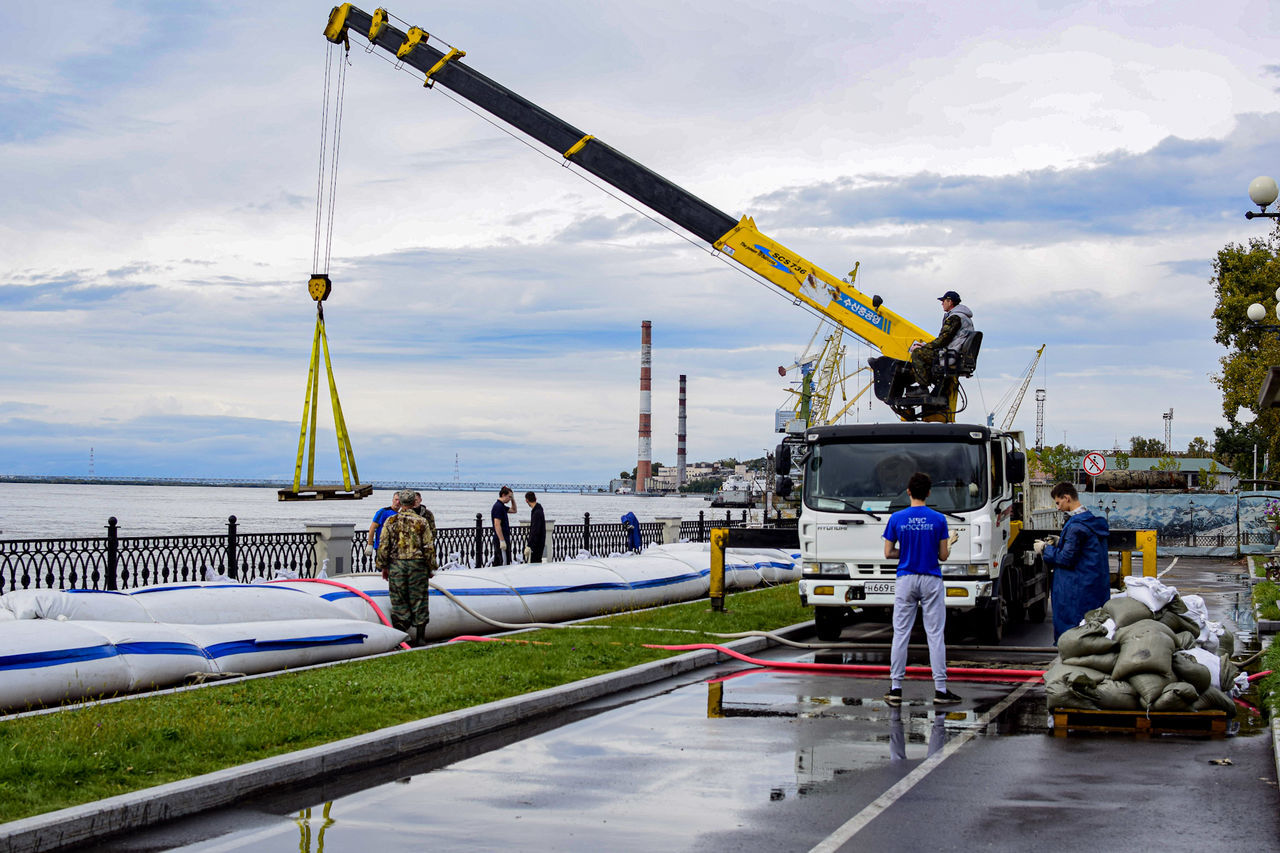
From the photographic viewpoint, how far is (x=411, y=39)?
979 inches

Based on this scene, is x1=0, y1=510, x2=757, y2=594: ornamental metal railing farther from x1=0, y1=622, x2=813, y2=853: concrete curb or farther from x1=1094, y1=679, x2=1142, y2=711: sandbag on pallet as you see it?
x1=1094, y1=679, x2=1142, y2=711: sandbag on pallet

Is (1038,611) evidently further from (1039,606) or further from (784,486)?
(784,486)

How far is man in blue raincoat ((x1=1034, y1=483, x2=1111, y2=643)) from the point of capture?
11297mm

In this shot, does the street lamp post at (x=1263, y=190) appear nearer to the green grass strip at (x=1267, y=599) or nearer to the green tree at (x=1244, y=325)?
the green grass strip at (x=1267, y=599)

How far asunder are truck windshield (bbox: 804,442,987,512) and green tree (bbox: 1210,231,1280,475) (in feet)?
98.0

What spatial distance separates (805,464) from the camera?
52.8 ft

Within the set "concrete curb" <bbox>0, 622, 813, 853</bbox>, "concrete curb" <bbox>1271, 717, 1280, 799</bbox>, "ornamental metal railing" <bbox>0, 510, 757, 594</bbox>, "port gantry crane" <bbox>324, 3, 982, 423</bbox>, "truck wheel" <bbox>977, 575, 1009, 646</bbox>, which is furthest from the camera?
"port gantry crane" <bbox>324, 3, 982, 423</bbox>

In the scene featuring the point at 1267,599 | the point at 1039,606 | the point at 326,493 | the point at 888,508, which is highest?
the point at 326,493

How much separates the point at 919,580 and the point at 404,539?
18.9 ft

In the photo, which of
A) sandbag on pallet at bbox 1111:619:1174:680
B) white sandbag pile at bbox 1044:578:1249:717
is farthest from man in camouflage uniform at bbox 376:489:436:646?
sandbag on pallet at bbox 1111:619:1174:680

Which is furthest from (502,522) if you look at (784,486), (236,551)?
(784,486)

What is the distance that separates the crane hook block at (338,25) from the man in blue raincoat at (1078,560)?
1832 centimetres

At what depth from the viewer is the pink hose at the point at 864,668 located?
1289 centimetres

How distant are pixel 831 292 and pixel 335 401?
9438 millimetres
